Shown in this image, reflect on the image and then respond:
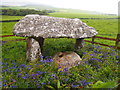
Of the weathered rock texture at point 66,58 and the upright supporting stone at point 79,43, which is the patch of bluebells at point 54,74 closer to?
the weathered rock texture at point 66,58

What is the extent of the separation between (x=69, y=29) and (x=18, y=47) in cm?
442

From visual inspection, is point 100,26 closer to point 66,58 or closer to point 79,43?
point 79,43

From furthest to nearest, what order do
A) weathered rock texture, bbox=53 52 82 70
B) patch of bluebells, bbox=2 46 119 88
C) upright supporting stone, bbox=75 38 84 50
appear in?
1. upright supporting stone, bbox=75 38 84 50
2. weathered rock texture, bbox=53 52 82 70
3. patch of bluebells, bbox=2 46 119 88

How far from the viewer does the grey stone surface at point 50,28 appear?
741 cm

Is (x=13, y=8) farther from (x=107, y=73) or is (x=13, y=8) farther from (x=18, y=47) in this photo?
(x=107, y=73)

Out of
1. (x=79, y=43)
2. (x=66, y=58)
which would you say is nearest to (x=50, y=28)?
(x=66, y=58)

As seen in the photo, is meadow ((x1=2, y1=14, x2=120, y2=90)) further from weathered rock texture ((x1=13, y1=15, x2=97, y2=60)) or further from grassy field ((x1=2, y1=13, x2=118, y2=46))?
weathered rock texture ((x1=13, y1=15, x2=97, y2=60))

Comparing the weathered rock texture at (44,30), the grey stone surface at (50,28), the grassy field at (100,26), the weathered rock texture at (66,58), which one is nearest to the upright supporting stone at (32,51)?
the weathered rock texture at (44,30)

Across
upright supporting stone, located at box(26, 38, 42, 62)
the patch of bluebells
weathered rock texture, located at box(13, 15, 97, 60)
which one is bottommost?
the patch of bluebells

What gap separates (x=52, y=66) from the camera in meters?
5.59

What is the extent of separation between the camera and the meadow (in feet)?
13.5

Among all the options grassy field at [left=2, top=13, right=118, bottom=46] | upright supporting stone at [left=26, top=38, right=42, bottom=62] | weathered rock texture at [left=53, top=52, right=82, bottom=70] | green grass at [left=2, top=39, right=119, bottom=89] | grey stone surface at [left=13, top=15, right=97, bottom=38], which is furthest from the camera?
grassy field at [left=2, top=13, right=118, bottom=46]

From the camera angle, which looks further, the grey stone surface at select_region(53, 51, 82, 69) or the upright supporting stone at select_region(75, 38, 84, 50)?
the upright supporting stone at select_region(75, 38, 84, 50)

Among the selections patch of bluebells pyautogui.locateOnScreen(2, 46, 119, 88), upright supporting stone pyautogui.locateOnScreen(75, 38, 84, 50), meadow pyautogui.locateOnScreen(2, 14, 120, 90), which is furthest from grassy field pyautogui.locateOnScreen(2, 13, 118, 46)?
patch of bluebells pyautogui.locateOnScreen(2, 46, 119, 88)
